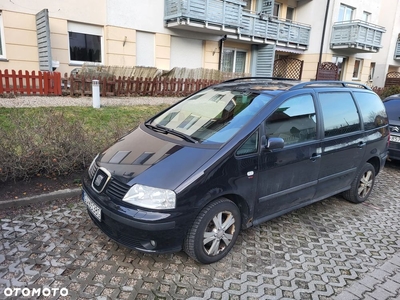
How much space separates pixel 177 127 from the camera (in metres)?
3.26

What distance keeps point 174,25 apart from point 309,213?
11280 mm

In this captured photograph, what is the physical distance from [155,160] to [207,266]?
45.0 inches

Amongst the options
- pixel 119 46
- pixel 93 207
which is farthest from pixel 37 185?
pixel 119 46

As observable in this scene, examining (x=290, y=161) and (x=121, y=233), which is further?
(x=290, y=161)

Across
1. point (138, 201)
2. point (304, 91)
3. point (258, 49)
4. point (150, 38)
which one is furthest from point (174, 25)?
point (138, 201)

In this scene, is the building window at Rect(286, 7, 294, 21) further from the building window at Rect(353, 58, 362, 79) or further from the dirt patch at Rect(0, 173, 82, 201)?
the dirt patch at Rect(0, 173, 82, 201)

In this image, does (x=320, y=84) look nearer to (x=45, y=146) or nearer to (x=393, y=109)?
(x=45, y=146)

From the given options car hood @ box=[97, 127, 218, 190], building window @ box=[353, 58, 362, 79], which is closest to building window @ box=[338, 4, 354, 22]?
building window @ box=[353, 58, 362, 79]

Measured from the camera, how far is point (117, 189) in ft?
8.27

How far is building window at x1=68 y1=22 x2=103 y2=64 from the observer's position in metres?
11.2

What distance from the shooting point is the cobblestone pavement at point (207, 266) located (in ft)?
7.92

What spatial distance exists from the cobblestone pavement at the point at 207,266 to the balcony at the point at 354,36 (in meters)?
17.7

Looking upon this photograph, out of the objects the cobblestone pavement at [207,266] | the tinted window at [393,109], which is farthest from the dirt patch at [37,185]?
the tinted window at [393,109]

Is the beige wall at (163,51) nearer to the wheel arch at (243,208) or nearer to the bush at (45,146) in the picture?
the bush at (45,146)
